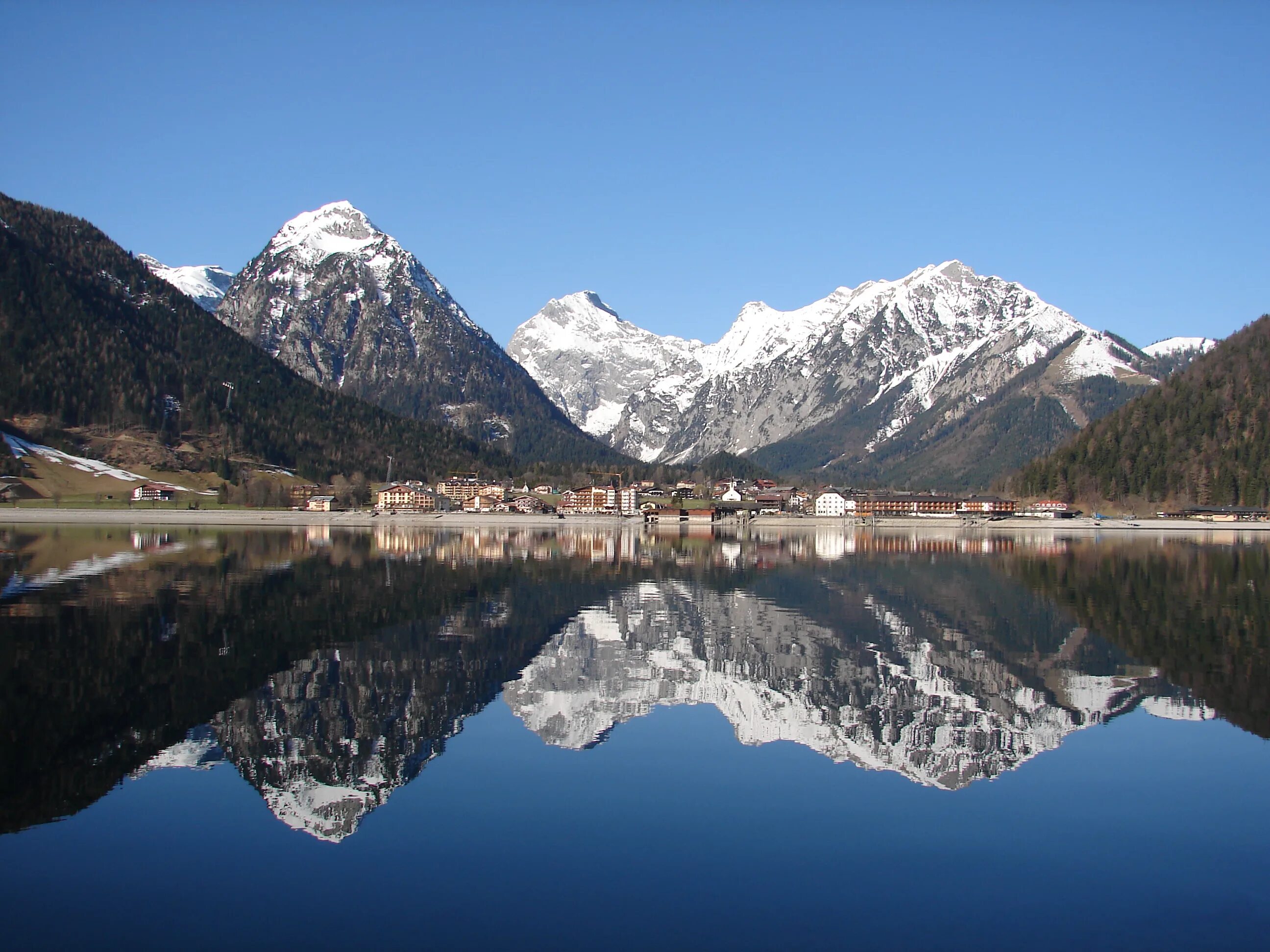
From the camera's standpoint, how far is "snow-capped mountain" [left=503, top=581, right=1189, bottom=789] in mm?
22344

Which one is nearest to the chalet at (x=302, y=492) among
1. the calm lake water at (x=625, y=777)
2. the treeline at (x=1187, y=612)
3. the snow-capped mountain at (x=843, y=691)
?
the treeline at (x=1187, y=612)

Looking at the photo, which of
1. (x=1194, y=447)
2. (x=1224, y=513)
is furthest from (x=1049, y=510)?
(x=1194, y=447)

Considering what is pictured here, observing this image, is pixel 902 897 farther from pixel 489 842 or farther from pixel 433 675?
pixel 433 675

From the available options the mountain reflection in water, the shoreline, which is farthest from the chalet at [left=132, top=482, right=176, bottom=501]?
the mountain reflection in water

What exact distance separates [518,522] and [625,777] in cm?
14514

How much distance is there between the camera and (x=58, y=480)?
153875mm

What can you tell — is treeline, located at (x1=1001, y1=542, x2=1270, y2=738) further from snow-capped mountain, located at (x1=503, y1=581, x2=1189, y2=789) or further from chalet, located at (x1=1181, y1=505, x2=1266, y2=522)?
chalet, located at (x1=1181, y1=505, x2=1266, y2=522)

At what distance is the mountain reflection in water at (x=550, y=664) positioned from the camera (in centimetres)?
2056

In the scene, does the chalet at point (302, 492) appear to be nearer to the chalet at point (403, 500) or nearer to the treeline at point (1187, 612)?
the chalet at point (403, 500)

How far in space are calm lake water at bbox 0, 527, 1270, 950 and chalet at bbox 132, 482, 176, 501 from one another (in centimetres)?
12138

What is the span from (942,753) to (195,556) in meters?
58.6

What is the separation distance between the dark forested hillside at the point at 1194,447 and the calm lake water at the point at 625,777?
145403 millimetres

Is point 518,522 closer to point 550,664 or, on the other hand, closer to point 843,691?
point 550,664

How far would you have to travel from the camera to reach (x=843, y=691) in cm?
2727
